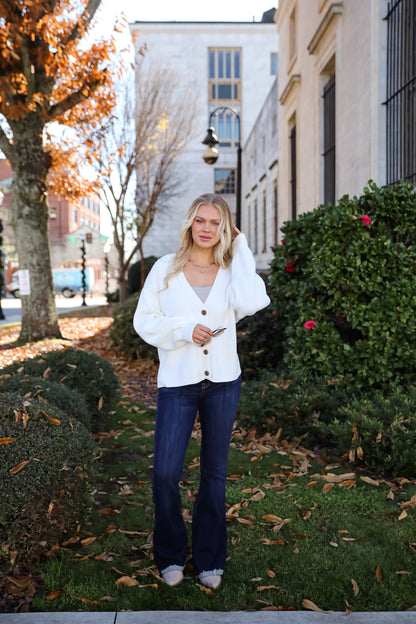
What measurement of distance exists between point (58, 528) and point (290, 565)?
1433 mm

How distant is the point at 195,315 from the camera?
3225mm

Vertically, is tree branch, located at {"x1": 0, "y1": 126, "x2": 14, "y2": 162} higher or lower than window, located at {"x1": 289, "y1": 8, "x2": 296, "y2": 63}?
lower

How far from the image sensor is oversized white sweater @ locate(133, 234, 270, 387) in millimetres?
3143

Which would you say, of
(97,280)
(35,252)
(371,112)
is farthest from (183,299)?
(97,280)

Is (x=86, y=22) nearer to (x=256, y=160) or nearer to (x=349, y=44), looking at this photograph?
(x=349, y=44)

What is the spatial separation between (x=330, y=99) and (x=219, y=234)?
991 centimetres

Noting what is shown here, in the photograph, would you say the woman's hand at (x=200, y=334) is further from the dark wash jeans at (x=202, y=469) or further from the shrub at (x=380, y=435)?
the shrub at (x=380, y=435)

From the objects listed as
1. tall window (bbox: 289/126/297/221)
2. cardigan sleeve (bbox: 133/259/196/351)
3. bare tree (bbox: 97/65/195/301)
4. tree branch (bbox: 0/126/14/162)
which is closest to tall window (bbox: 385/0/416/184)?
cardigan sleeve (bbox: 133/259/196/351)

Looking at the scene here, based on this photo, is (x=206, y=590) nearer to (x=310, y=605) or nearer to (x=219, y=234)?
(x=310, y=605)

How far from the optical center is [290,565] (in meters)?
3.53

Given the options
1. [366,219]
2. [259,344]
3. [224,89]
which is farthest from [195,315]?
[224,89]

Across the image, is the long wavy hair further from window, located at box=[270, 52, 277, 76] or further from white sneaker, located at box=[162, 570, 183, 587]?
window, located at box=[270, 52, 277, 76]

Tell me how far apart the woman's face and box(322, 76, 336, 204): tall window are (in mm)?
9037

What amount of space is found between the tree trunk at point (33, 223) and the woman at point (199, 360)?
969 cm
